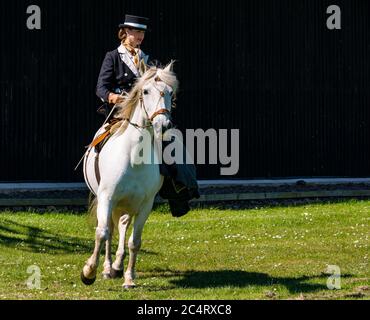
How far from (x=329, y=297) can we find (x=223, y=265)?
10.3ft

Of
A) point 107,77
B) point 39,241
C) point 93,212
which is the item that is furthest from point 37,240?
point 107,77

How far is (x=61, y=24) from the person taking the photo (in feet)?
68.5

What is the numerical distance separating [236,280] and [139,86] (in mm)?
2796

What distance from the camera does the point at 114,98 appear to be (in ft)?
42.6

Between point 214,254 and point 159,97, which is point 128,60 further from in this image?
point 214,254

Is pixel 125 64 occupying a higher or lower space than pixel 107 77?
higher

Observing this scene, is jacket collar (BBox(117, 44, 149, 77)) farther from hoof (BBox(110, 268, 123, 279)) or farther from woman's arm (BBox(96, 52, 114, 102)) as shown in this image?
hoof (BBox(110, 268, 123, 279))

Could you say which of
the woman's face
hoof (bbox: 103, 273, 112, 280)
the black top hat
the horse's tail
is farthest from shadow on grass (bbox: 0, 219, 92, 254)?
the black top hat

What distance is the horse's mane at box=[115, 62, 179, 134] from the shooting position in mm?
12172

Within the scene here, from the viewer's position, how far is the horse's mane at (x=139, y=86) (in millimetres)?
12172

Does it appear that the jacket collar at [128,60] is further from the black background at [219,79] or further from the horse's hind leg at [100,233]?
the black background at [219,79]

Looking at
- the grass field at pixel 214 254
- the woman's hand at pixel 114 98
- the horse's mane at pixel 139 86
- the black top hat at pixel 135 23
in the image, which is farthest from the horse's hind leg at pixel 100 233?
the black top hat at pixel 135 23

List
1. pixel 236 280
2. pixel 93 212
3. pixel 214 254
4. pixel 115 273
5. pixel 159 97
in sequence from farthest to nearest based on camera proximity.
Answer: pixel 214 254 → pixel 93 212 → pixel 236 280 → pixel 115 273 → pixel 159 97
